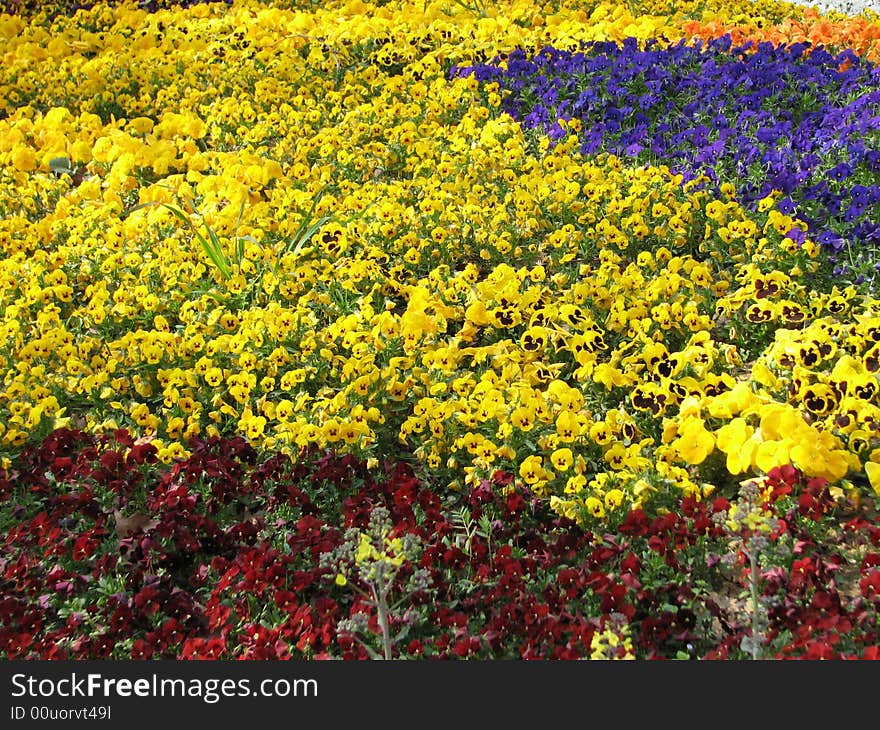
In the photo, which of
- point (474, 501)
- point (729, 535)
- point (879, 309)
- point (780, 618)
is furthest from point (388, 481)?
point (879, 309)

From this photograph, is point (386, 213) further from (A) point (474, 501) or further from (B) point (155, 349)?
(A) point (474, 501)

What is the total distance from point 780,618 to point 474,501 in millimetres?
1076

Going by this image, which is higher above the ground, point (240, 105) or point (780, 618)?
point (240, 105)

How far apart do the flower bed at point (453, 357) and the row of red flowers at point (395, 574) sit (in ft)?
0.04

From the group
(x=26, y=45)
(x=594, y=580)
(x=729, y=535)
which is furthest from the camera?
(x=26, y=45)

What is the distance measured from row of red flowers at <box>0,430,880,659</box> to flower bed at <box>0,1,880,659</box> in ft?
0.04

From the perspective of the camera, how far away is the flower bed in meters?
3.04

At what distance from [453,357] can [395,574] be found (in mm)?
1443

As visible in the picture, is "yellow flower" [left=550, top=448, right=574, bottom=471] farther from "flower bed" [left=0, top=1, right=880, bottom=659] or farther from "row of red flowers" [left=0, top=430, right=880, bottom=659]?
"row of red flowers" [left=0, top=430, right=880, bottom=659]

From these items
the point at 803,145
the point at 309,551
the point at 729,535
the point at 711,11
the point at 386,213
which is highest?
the point at 711,11

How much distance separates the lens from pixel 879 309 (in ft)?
13.6

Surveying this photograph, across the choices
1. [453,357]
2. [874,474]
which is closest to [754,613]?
[874,474]

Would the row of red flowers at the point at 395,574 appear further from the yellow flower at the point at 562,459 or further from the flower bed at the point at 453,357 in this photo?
the yellow flower at the point at 562,459

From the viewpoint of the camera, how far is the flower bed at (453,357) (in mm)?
3041
